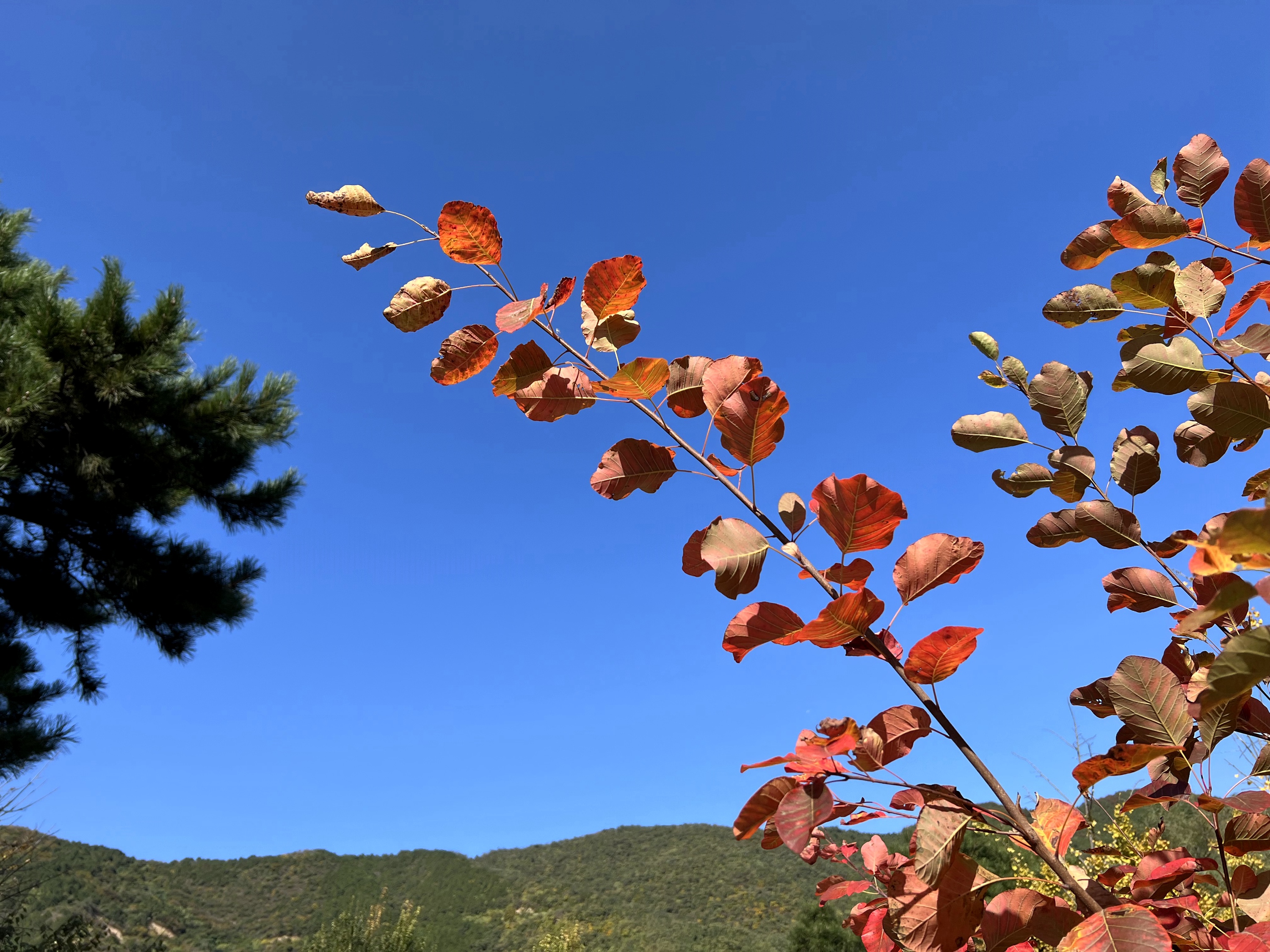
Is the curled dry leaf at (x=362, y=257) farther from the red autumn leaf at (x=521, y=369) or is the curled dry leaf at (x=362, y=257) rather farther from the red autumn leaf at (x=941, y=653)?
the red autumn leaf at (x=941, y=653)

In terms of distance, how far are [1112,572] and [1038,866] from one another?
6815 millimetres

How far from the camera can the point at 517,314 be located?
0.60 metres

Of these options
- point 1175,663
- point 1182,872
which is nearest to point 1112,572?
point 1175,663

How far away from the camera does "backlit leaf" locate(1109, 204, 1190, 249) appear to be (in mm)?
682

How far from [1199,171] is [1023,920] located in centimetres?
74

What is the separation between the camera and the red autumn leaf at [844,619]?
0.47 meters

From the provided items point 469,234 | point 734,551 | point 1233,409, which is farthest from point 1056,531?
point 469,234

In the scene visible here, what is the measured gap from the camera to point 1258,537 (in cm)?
29

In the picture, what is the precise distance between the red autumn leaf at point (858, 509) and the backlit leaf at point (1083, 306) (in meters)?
0.36

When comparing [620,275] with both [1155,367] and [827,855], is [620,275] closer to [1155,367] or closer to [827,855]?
[1155,367]

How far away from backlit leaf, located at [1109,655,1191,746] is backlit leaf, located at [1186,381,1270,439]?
203mm

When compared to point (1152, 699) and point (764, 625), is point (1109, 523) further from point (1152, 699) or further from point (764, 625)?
point (764, 625)

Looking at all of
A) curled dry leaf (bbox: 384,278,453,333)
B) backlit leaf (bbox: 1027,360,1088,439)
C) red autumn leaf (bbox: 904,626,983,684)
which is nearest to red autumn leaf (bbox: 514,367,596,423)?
curled dry leaf (bbox: 384,278,453,333)

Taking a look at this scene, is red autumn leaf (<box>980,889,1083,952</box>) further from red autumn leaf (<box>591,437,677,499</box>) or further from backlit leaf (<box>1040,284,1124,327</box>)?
backlit leaf (<box>1040,284,1124,327</box>)
